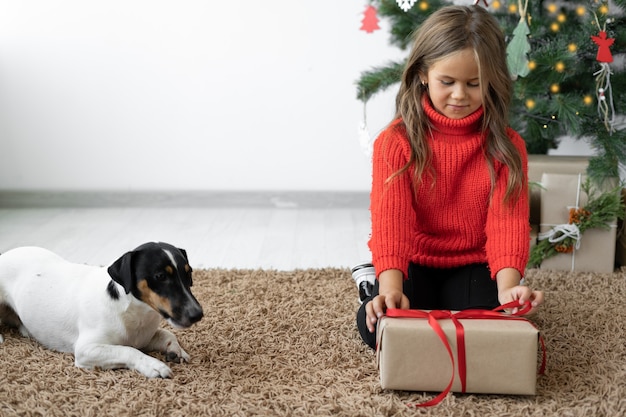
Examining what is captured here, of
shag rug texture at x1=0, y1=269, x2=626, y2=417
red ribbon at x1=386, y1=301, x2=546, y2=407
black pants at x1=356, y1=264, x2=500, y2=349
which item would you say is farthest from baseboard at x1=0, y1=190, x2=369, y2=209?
red ribbon at x1=386, y1=301, x2=546, y2=407

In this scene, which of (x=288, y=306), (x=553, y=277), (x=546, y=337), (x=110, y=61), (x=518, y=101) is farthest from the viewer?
(x=110, y=61)

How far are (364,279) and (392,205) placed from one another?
350 millimetres

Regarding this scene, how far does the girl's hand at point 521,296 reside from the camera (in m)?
1.37

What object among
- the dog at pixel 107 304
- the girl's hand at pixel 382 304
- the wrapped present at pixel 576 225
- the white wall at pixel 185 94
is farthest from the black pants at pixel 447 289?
the white wall at pixel 185 94

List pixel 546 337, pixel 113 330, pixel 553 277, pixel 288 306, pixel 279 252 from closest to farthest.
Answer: pixel 113 330 → pixel 546 337 → pixel 288 306 → pixel 553 277 → pixel 279 252

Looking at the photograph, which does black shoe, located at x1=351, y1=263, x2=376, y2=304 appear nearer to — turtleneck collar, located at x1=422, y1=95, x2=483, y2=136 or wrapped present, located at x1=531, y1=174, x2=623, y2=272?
turtleneck collar, located at x1=422, y1=95, x2=483, y2=136

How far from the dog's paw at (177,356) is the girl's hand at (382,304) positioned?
0.37 m

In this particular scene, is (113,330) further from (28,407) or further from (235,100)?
(235,100)

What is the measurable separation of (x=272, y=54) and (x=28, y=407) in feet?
6.33

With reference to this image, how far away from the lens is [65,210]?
3002mm

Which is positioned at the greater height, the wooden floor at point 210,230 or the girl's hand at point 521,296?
the girl's hand at point 521,296

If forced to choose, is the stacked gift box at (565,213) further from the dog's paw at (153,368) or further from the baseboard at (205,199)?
the dog's paw at (153,368)

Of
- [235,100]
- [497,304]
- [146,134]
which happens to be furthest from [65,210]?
[497,304]

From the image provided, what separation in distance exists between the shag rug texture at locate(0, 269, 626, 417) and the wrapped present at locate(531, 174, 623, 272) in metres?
0.21
